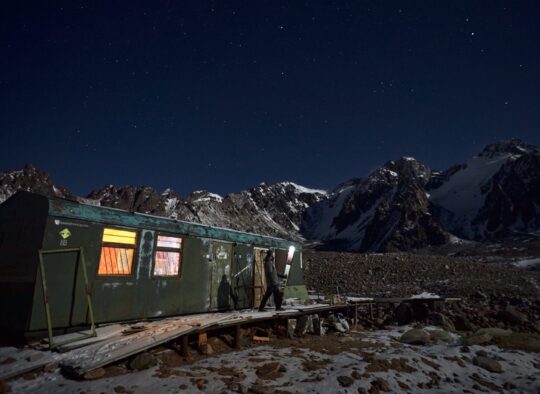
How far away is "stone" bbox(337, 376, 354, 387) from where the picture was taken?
685 centimetres

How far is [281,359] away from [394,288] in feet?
72.4

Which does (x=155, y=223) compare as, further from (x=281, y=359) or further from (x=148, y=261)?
(x=281, y=359)

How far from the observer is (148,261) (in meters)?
10.8

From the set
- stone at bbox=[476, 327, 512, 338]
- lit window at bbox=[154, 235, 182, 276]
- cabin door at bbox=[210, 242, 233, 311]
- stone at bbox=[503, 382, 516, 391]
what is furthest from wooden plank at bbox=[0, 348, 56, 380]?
stone at bbox=[476, 327, 512, 338]

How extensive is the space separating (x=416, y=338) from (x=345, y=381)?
18.6 feet

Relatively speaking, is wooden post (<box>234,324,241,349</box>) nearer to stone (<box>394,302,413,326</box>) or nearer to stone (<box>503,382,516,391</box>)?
stone (<box>503,382,516,391</box>)

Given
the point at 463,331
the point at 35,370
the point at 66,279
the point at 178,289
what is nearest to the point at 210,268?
the point at 178,289

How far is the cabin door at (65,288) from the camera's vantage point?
28.2 ft

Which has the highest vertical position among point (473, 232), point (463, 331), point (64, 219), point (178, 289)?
point (473, 232)

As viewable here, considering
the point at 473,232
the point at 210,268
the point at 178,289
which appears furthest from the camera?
the point at 473,232

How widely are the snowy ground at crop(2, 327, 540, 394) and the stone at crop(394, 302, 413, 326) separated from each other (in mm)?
5162

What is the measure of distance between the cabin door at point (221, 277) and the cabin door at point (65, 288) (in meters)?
4.61

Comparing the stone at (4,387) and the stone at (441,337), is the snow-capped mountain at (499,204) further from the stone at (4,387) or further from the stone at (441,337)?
the stone at (4,387)

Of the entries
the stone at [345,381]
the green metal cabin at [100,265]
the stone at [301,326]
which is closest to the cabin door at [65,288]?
the green metal cabin at [100,265]
